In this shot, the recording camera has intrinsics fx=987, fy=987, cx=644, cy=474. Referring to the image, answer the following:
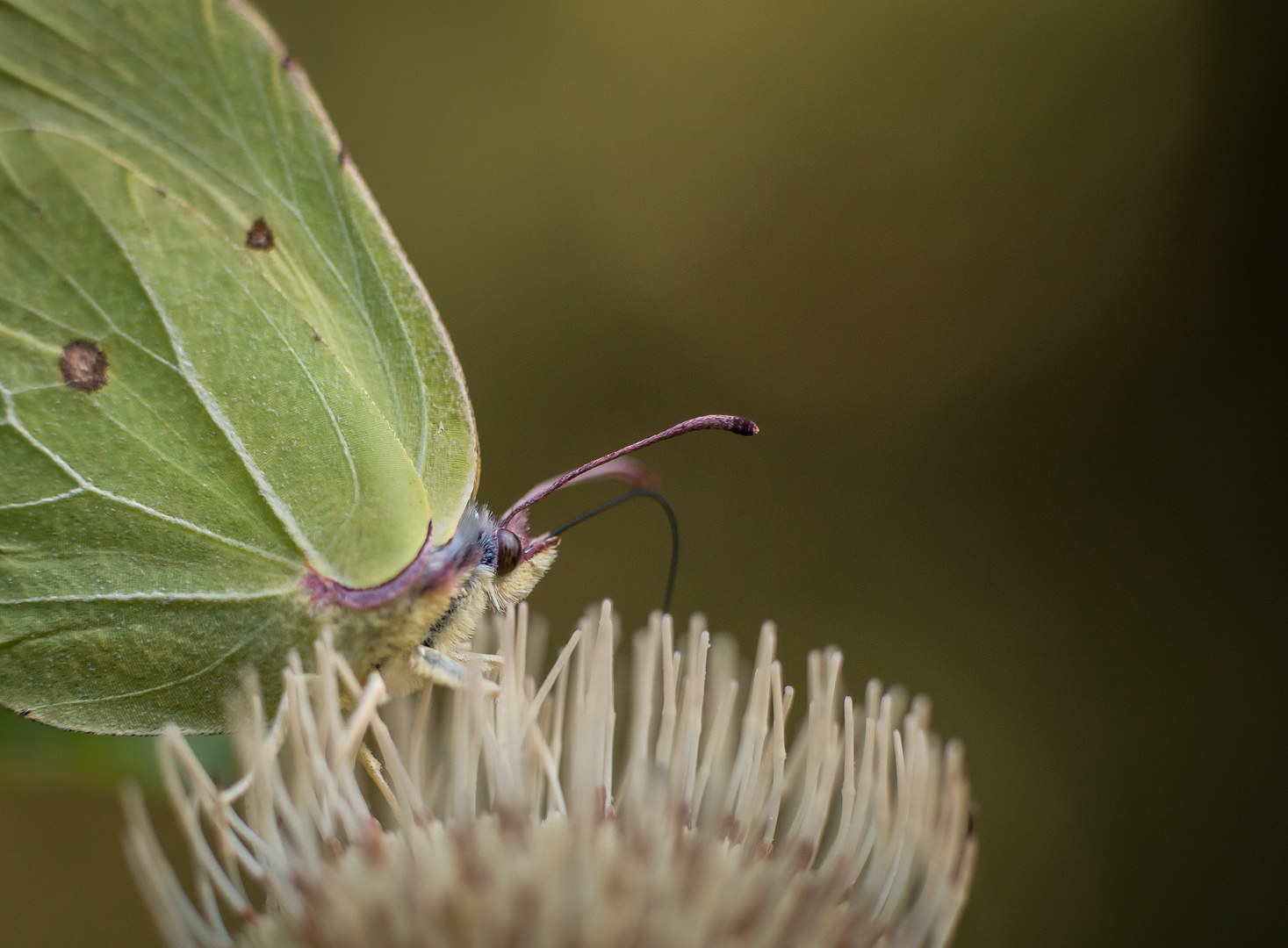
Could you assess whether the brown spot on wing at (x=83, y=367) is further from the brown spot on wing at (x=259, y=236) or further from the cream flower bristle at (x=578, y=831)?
the cream flower bristle at (x=578, y=831)

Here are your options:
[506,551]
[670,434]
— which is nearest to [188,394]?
[506,551]

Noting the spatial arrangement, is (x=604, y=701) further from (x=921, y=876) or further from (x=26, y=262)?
(x=26, y=262)

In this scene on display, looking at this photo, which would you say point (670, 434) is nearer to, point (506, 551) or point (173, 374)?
point (506, 551)

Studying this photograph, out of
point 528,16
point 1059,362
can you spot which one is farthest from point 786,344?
point 528,16

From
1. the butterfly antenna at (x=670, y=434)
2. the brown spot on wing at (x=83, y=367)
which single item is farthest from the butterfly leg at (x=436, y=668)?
the brown spot on wing at (x=83, y=367)

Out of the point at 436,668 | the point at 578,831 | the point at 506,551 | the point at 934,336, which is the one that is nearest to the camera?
the point at 578,831

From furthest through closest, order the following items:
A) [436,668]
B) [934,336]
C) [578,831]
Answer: [934,336] → [436,668] → [578,831]
